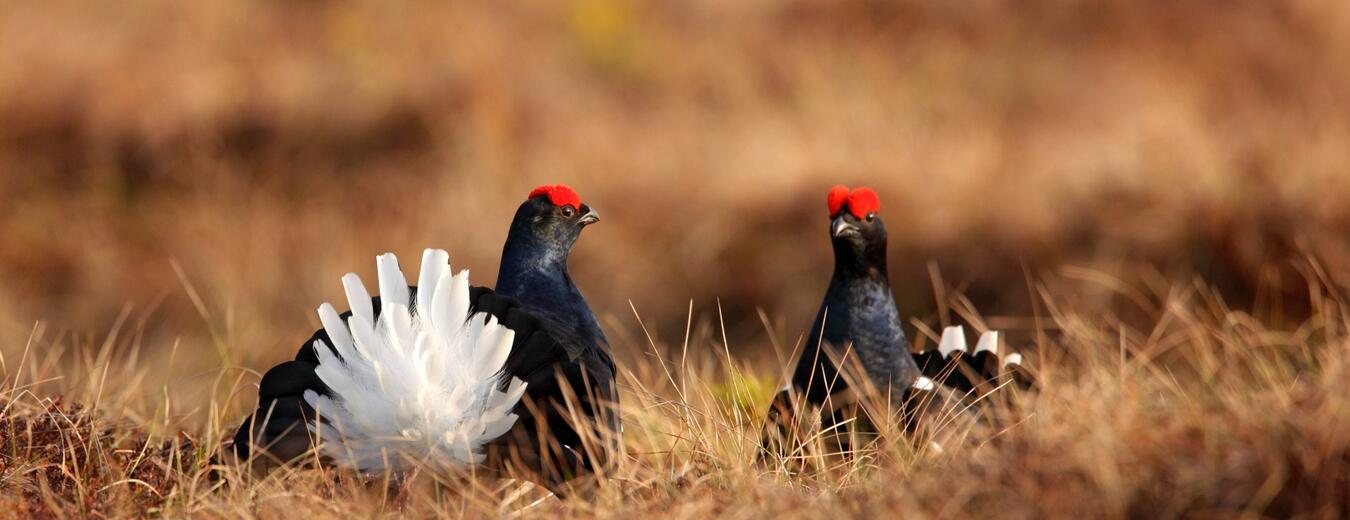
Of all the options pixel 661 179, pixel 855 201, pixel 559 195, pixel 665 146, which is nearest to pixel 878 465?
pixel 855 201

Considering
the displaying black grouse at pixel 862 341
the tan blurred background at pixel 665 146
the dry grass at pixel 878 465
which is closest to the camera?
the dry grass at pixel 878 465

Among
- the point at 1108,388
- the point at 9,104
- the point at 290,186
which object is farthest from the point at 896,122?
the point at 1108,388

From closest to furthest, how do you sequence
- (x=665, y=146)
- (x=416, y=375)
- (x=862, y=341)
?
(x=416, y=375) → (x=862, y=341) → (x=665, y=146)

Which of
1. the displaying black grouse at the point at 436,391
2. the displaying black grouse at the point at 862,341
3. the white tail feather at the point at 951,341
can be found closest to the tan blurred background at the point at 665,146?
the white tail feather at the point at 951,341

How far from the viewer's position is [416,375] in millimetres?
2496

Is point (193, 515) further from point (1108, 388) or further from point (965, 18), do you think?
point (965, 18)

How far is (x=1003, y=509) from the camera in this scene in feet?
6.88

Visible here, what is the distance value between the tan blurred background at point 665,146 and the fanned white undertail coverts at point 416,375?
2991 mm

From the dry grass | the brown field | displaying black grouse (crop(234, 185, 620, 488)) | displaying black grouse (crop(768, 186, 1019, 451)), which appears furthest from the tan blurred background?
displaying black grouse (crop(234, 185, 620, 488))

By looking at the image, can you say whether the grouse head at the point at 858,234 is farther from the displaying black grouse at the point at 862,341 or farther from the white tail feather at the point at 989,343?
the white tail feather at the point at 989,343

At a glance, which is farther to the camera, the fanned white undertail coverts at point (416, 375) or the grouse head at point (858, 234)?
the grouse head at point (858, 234)

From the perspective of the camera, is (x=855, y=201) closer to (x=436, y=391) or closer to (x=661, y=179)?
(x=436, y=391)

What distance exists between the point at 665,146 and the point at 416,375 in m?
5.80

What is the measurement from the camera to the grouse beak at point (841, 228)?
336 centimetres
